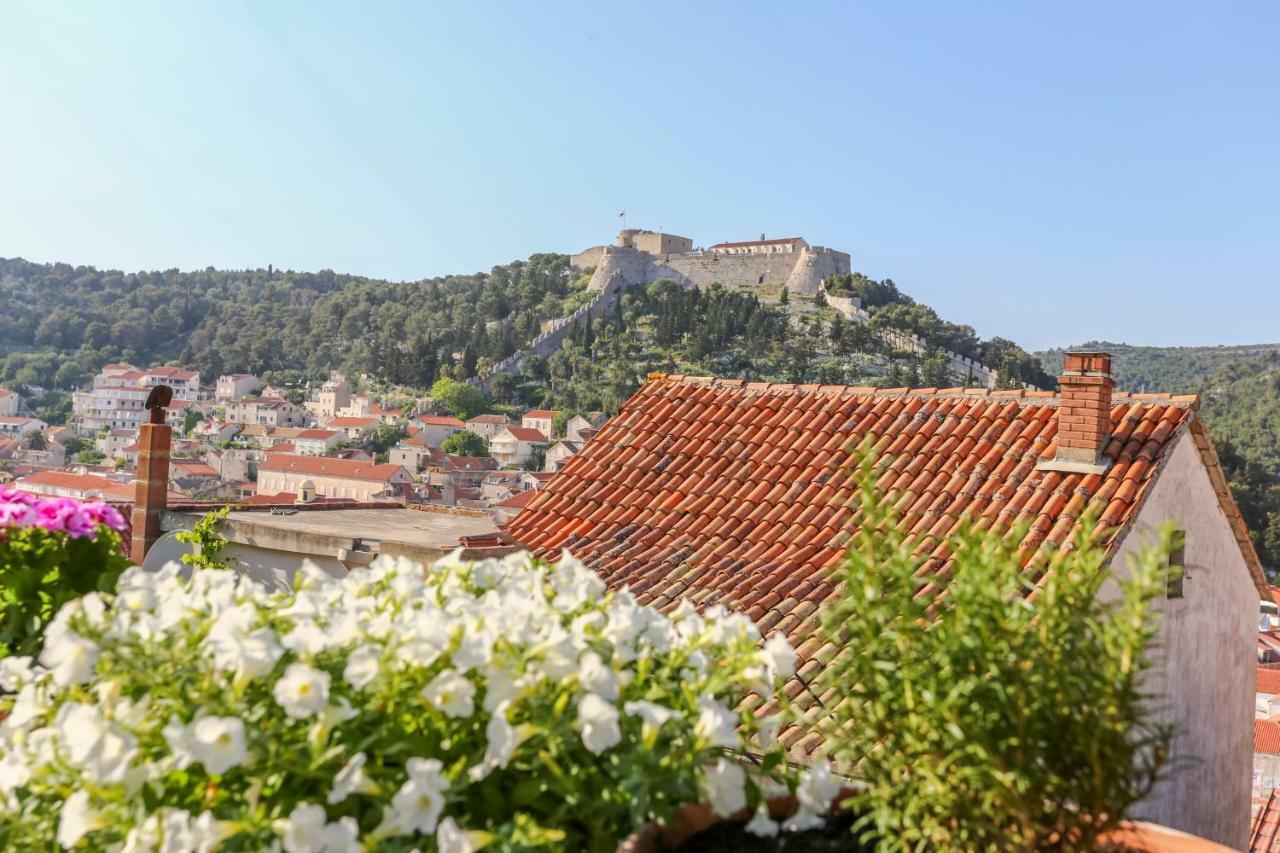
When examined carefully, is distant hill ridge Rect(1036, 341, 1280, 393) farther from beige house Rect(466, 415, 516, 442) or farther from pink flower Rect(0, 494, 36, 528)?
pink flower Rect(0, 494, 36, 528)

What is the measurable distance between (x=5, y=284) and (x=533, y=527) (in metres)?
155

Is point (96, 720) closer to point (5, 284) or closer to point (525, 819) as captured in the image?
point (525, 819)

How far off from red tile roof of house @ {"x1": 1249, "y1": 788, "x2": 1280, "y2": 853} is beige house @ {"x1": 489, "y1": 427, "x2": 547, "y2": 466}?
267 ft

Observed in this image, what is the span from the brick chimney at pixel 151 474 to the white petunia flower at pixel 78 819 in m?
5.89

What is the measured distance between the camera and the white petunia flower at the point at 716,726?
5.69ft

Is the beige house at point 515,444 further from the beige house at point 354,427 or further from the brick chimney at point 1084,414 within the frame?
the brick chimney at point 1084,414

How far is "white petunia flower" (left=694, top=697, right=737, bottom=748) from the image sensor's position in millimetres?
1734

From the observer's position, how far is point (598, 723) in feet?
5.54

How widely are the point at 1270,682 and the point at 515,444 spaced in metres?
66.6

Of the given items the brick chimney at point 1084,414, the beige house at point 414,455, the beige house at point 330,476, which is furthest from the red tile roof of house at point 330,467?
the brick chimney at point 1084,414

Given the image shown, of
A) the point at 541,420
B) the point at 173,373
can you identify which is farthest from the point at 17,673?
the point at 173,373

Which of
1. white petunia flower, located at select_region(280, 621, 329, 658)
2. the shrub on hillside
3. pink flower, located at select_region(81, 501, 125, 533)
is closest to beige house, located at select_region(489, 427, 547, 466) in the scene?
pink flower, located at select_region(81, 501, 125, 533)

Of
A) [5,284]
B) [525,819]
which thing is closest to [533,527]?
[525,819]

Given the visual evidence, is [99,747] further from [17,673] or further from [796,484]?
[796,484]
